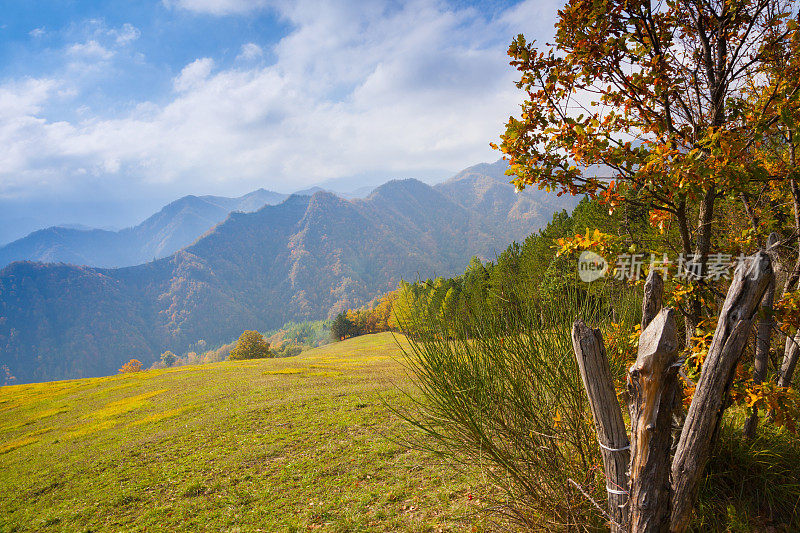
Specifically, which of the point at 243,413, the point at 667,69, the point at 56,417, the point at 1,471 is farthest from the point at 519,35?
the point at 56,417

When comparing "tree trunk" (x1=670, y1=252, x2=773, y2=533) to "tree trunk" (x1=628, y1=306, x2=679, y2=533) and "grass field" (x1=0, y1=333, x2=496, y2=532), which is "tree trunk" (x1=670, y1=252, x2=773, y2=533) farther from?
"grass field" (x1=0, y1=333, x2=496, y2=532)

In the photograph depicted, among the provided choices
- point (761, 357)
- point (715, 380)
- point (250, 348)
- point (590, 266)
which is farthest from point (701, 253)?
point (250, 348)

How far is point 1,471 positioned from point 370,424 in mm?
12943

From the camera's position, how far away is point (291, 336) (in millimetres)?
168375

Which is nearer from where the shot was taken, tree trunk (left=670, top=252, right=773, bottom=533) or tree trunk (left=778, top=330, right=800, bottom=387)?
tree trunk (left=670, top=252, right=773, bottom=533)

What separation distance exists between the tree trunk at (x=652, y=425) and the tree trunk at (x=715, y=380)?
10cm

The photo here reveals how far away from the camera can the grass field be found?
6.14 meters

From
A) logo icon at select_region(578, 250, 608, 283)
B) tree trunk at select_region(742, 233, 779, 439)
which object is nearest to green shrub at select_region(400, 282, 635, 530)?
logo icon at select_region(578, 250, 608, 283)

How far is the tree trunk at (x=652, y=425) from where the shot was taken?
2000 mm

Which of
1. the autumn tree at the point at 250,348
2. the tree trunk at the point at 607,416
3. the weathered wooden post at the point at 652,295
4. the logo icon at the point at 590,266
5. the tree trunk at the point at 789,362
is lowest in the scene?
the autumn tree at the point at 250,348

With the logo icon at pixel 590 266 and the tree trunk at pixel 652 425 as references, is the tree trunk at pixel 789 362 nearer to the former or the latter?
the logo icon at pixel 590 266

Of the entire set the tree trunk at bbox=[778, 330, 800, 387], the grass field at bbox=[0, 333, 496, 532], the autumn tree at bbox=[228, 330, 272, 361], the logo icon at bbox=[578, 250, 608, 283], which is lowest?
the autumn tree at bbox=[228, 330, 272, 361]

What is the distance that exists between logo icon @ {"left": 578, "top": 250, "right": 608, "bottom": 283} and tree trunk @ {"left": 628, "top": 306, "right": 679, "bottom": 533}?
144 cm

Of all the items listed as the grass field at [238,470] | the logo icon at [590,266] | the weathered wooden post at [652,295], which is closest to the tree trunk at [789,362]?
Result: the logo icon at [590,266]
